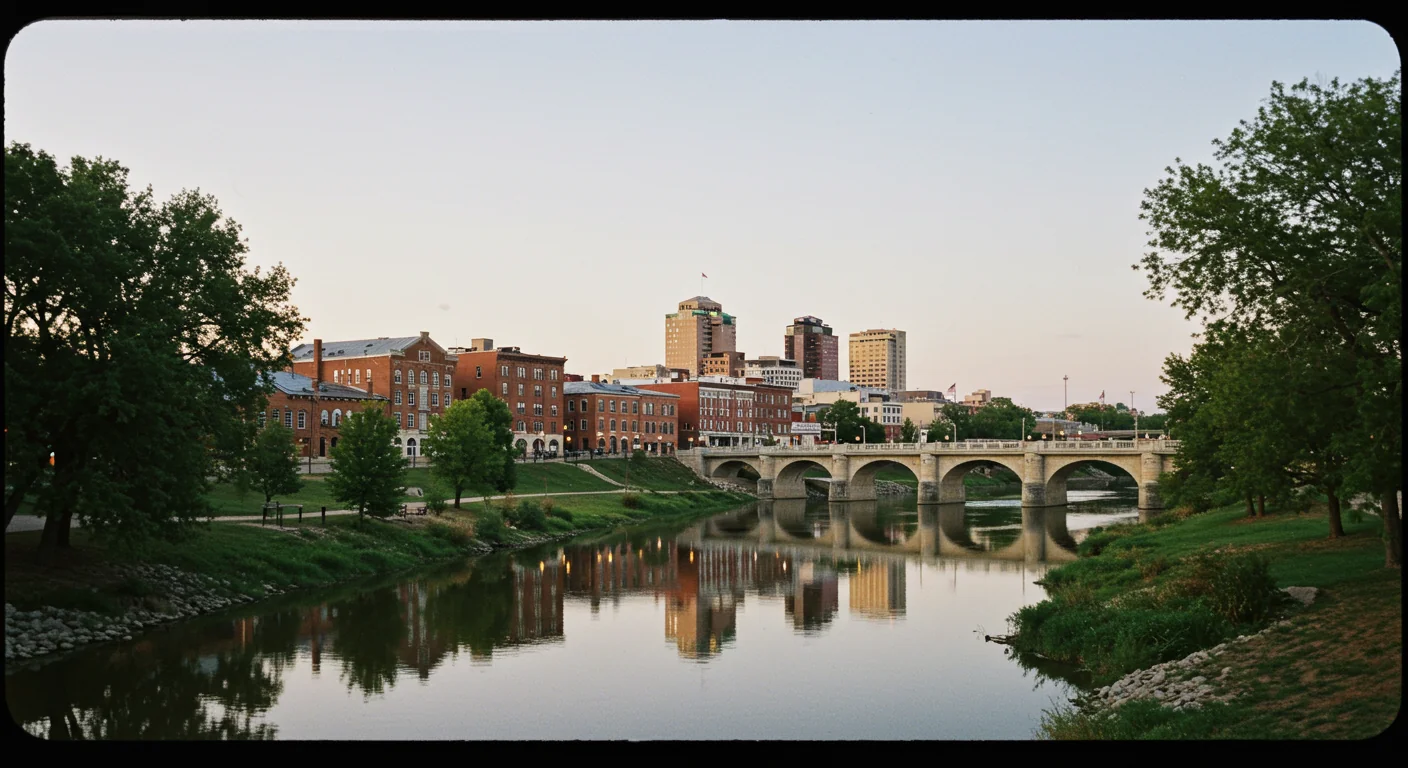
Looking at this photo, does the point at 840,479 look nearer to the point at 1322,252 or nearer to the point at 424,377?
the point at 424,377

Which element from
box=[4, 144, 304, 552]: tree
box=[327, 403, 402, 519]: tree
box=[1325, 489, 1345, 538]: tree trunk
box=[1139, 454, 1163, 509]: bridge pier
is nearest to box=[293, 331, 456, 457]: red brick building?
box=[327, 403, 402, 519]: tree

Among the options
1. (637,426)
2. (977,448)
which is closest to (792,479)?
(637,426)

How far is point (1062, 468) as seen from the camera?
8469 cm

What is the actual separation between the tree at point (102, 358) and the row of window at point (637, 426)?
8289cm

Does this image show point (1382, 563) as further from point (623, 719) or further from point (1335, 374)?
point (623, 719)

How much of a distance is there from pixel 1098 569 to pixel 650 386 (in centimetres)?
9914

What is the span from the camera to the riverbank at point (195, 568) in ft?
93.4

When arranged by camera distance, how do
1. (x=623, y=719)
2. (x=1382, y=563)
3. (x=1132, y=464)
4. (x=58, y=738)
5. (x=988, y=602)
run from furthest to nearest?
(x=1132, y=464)
(x=988, y=602)
(x=1382, y=563)
(x=623, y=719)
(x=58, y=738)

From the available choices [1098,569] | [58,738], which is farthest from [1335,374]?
[58,738]

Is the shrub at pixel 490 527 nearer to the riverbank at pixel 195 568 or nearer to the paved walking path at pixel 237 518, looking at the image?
the riverbank at pixel 195 568

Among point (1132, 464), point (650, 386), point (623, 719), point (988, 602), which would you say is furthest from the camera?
point (650, 386)

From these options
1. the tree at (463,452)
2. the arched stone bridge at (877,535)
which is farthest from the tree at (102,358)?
the arched stone bridge at (877,535)

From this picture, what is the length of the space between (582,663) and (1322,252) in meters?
18.8

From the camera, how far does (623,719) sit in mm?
23016
